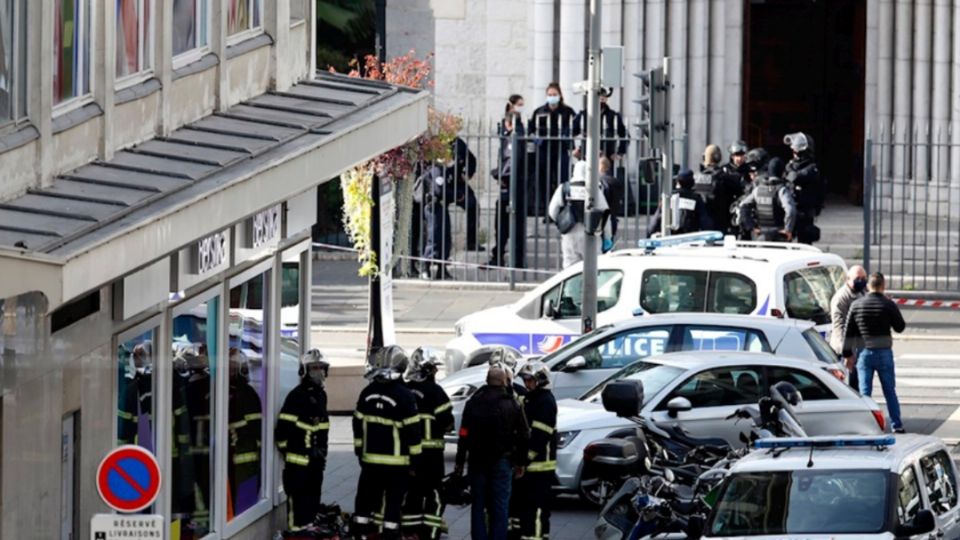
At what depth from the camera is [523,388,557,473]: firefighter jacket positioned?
62.1 ft

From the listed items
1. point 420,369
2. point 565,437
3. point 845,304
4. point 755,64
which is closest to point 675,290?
point 845,304

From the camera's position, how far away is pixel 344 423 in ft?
83.5

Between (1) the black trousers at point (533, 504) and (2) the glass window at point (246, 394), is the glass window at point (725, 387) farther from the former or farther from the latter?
(2) the glass window at point (246, 394)

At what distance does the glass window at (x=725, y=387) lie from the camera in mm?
21344

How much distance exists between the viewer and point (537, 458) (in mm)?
19016

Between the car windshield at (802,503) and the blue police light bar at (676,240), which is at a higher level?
the blue police light bar at (676,240)

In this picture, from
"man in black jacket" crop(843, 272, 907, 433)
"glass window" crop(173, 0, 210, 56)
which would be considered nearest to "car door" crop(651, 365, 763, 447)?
"man in black jacket" crop(843, 272, 907, 433)

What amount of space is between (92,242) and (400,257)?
68.0ft

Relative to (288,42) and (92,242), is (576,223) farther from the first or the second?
(92,242)

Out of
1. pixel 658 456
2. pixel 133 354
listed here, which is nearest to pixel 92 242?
pixel 133 354

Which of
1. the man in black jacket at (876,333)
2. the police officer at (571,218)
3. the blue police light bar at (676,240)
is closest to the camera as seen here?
the man in black jacket at (876,333)

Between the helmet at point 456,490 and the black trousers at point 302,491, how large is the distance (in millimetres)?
1091

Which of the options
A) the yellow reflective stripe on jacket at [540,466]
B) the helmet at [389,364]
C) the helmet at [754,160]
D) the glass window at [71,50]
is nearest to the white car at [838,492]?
the yellow reflective stripe on jacket at [540,466]

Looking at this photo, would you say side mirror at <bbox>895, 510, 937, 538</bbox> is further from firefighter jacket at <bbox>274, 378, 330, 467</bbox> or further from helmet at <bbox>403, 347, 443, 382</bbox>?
firefighter jacket at <bbox>274, 378, 330, 467</bbox>
